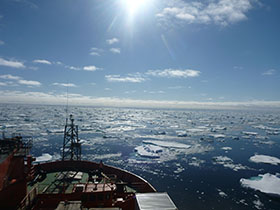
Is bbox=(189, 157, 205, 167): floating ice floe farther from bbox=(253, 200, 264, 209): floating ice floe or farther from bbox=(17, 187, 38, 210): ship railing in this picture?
bbox=(17, 187, 38, 210): ship railing

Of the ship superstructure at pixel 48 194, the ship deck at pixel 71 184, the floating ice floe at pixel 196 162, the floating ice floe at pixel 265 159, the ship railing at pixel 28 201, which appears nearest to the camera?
the ship superstructure at pixel 48 194

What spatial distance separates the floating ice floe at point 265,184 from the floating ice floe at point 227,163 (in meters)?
3.29

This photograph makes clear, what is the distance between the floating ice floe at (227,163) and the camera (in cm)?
2375

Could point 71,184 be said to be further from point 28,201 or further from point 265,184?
point 265,184

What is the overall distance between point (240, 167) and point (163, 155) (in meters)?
10.7

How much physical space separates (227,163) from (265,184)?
6.64 m

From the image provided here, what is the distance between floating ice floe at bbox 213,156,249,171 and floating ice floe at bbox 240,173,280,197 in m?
3.29

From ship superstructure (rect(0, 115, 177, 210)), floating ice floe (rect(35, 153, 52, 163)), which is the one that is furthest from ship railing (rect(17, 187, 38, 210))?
floating ice floe (rect(35, 153, 52, 163))

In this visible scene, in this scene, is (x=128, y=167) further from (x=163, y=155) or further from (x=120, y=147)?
(x=120, y=147)

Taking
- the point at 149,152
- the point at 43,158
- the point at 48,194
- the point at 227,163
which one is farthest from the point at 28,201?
the point at 227,163

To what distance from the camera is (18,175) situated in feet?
29.4

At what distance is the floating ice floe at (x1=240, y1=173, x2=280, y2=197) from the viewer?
17.5 m

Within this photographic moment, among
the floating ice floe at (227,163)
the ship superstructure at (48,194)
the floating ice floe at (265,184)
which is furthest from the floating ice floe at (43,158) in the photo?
the floating ice floe at (265,184)

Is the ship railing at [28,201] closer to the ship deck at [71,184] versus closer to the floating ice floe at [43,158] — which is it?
the ship deck at [71,184]
